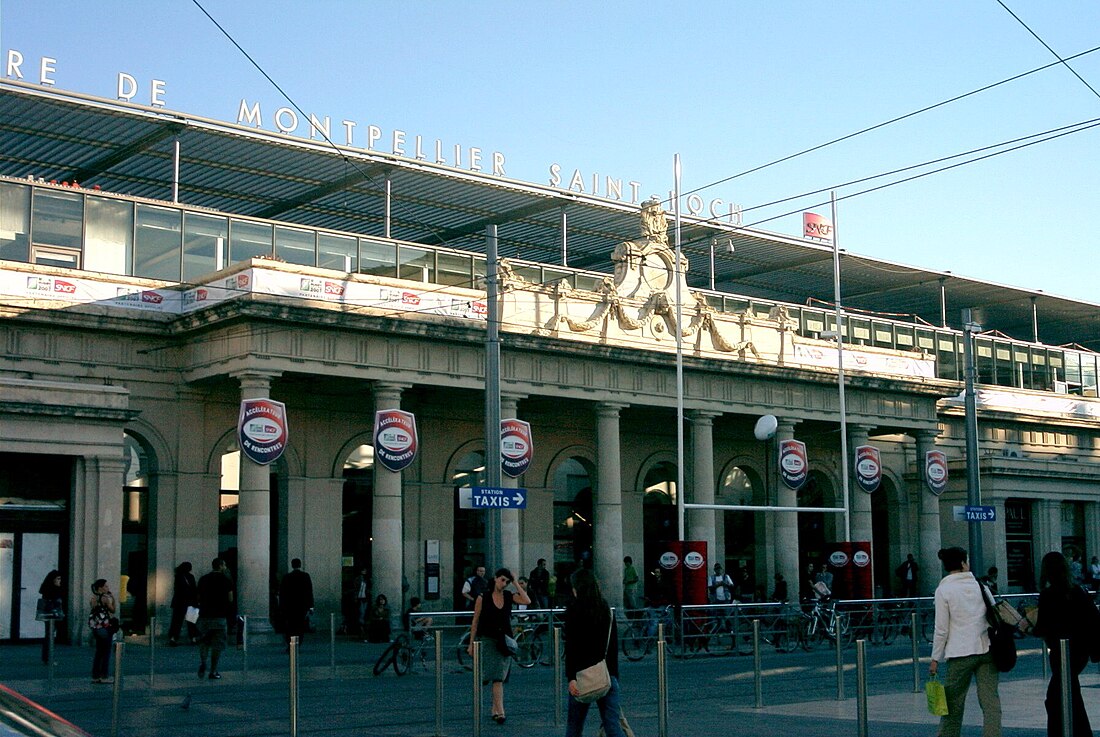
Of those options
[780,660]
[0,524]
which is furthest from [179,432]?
[780,660]

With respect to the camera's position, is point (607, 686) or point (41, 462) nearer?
point (607, 686)

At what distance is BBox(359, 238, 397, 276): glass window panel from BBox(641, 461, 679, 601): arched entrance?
13.8 m

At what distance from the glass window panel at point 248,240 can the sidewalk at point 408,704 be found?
13.2 metres

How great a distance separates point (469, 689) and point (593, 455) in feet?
79.6

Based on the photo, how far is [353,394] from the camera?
39.7 m

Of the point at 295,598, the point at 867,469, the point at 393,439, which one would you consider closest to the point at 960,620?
the point at 295,598

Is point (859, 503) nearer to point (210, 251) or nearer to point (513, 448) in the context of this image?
point (513, 448)

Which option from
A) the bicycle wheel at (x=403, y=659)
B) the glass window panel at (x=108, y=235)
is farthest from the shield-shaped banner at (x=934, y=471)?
the glass window panel at (x=108, y=235)

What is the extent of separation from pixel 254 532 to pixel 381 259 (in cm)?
953

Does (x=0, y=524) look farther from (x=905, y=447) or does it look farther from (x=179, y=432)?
(x=905, y=447)

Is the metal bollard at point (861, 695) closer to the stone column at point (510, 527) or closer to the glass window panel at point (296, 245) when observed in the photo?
the stone column at point (510, 527)

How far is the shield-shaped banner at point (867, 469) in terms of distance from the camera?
43.6 metres

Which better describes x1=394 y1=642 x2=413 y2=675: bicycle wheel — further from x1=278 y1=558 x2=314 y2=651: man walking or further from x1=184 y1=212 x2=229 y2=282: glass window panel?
x1=184 y1=212 x2=229 y2=282: glass window panel

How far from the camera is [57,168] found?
40.0m
